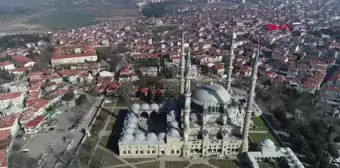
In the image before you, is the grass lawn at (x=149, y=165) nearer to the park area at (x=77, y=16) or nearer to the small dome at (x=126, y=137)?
the small dome at (x=126, y=137)

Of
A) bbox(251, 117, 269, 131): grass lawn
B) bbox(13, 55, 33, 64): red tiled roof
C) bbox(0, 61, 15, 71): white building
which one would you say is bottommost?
bbox(251, 117, 269, 131): grass lawn

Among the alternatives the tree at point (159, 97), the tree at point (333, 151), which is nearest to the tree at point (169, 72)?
the tree at point (159, 97)

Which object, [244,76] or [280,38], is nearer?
[244,76]

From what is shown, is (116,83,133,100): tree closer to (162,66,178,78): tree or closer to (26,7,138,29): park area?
(162,66,178,78): tree

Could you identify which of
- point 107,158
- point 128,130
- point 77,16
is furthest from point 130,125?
point 77,16

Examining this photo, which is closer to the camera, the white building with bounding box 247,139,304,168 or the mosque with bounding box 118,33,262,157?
the white building with bounding box 247,139,304,168

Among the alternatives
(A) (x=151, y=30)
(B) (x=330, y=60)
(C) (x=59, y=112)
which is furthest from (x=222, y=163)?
(A) (x=151, y=30)

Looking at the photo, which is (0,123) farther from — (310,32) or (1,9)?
(1,9)

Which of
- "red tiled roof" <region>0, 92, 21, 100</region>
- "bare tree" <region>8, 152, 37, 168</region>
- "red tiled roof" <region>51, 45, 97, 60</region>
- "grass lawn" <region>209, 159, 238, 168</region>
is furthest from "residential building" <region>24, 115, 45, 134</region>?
"red tiled roof" <region>51, 45, 97, 60</region>
